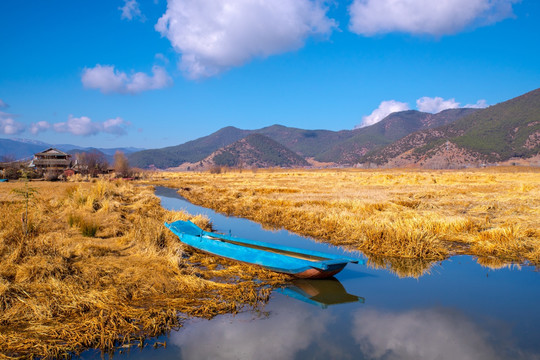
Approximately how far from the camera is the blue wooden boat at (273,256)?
7.97m

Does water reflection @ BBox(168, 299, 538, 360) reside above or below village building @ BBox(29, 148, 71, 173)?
below

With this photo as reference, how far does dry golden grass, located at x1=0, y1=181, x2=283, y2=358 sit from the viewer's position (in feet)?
18.7

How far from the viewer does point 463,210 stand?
18312mm

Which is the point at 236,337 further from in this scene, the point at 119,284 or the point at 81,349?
the point at 119,284

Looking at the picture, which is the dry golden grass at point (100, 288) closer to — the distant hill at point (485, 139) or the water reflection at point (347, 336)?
the water reflection at point (347, 336)

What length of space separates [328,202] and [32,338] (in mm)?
16798

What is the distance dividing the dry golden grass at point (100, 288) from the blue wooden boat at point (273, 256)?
0.34 meters

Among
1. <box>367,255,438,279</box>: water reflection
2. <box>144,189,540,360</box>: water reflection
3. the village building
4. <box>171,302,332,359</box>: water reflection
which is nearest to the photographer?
<box>171,302,332,359</box>: water reflection

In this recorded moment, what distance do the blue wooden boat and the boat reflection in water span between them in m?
0.31

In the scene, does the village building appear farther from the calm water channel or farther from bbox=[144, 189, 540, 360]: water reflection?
bbox=[144, 189, 540, 360]: water reflection

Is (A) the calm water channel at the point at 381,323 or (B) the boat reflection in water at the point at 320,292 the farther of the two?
(B) the boat reflection in water at the point at 320,292

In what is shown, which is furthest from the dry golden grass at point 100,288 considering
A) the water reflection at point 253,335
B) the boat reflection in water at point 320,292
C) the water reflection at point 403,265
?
the water reflection at point 403,265

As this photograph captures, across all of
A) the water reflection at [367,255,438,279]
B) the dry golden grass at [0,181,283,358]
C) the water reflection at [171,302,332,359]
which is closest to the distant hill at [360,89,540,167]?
the water reflection at [367,255,438,279]

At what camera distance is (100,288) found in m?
7.41
